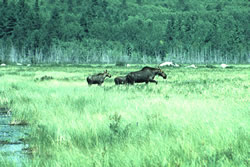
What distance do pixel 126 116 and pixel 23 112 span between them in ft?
12.8

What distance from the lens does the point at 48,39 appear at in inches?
7146

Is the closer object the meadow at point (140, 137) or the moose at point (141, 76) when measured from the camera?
the meadow at point (140, 137)

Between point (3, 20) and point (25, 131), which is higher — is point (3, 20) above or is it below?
above

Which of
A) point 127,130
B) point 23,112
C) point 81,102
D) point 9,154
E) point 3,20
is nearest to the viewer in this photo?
point 9,154

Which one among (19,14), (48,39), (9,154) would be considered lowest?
(9,154)

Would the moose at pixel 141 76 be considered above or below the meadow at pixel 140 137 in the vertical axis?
above

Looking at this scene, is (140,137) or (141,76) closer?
(140,137)

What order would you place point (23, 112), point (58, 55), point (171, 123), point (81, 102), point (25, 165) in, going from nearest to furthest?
point (25, 165) → point (171, 123) → point (23, 112) → point (81, 102) → point (58, 55)

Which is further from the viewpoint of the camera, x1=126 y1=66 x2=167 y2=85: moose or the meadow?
x1=126 y1=66 x2=167 y2=85: moose

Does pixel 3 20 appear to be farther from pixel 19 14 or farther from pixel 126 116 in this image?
pixel 126 116

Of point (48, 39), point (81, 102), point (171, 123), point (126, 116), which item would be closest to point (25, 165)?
point (171, 123)

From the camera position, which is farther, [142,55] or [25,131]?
[142,55]

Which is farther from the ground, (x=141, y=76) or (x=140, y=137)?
(x=141, y=76)

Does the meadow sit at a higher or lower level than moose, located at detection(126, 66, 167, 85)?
lower
